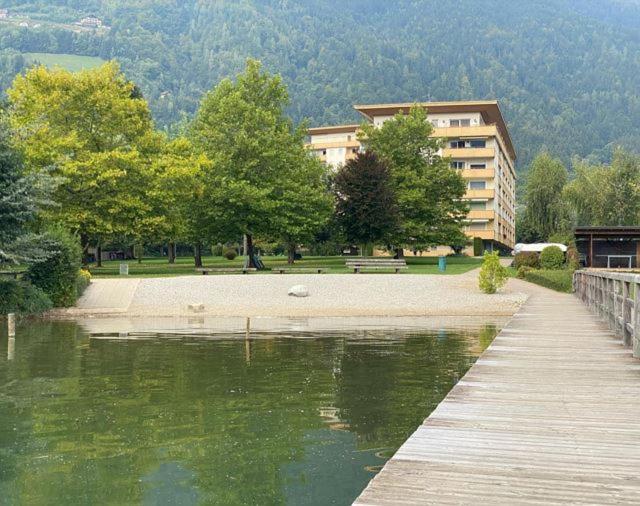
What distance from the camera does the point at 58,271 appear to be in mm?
33875

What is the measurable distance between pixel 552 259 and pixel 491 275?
16956 millimetres

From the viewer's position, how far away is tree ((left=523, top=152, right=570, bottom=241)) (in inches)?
3580

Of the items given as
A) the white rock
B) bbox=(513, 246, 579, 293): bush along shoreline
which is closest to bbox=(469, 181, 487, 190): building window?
bbox=(513, 246, 579, 293): bush along shoreline

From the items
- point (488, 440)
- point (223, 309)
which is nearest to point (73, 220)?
point (223, 309)

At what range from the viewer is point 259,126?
55250 millimetres

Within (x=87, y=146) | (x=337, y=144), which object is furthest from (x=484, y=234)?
(x=87, y=146)

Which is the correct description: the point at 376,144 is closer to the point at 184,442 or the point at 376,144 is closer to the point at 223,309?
the point at 223,309

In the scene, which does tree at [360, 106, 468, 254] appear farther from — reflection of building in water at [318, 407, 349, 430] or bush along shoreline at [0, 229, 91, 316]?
reflection of building in water at [318, 407, 349, 430]

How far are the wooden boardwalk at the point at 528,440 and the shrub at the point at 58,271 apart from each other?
977 inches

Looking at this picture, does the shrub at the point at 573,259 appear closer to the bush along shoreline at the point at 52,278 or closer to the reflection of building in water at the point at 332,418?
the bush along shoreline at the point at 52,278

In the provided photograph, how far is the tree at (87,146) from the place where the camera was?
148 ft

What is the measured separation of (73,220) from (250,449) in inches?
1491

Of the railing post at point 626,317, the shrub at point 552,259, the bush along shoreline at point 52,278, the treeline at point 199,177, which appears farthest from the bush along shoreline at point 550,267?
the railing post at point 626,317

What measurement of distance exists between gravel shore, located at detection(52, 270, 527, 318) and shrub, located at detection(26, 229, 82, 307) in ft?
2.80
